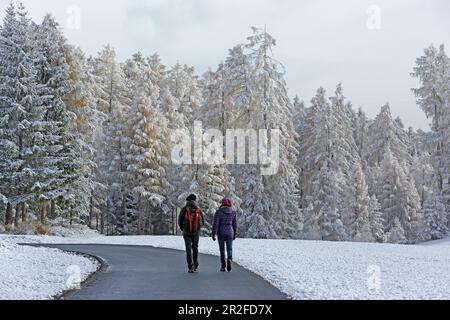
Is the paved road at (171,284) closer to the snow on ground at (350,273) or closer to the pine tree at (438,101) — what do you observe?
the snow on ground at (350,273)

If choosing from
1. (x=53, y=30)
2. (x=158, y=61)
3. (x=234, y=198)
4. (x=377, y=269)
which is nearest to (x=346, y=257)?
(x=377, y=269)

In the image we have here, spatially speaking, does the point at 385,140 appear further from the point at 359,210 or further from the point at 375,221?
the point at 359,210

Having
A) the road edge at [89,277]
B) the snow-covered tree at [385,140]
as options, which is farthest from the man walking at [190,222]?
the snow-covered tree at [385,140]

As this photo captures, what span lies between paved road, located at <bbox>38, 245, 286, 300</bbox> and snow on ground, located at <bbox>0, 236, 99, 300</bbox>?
569mm

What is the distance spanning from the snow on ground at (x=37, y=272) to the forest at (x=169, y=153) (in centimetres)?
1746

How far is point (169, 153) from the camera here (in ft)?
154

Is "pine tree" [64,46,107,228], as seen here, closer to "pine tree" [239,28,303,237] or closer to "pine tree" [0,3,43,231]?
"pine tree" [0,3,43,231]

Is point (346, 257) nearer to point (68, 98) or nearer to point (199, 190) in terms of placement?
point (199, 190)

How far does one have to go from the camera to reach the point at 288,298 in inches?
417

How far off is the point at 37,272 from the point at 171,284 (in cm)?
391

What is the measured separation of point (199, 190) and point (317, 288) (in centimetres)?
3019

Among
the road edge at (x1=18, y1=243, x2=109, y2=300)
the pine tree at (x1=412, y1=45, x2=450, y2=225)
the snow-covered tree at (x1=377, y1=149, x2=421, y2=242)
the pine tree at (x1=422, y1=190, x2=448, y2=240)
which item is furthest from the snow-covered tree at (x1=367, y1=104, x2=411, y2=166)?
the road edge at (x1=18, y1=243, x2=109, y2=300)
